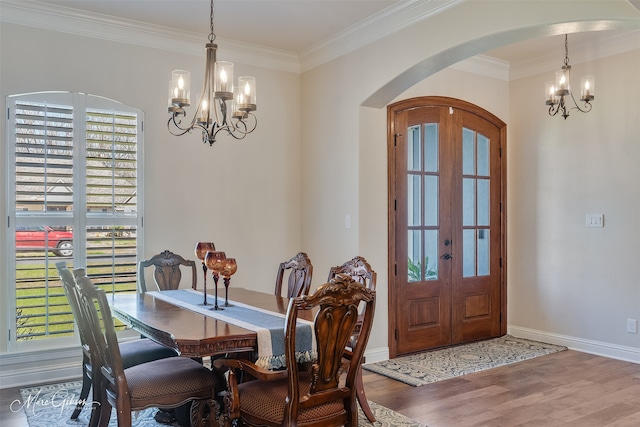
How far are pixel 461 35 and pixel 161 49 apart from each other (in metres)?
2.43

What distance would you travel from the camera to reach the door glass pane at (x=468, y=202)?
525 cm

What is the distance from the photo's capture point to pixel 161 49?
14.6 feet

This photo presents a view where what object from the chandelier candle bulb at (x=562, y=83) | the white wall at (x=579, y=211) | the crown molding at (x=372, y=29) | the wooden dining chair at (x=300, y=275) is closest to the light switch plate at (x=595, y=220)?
the white wall at (x=579, y=211)

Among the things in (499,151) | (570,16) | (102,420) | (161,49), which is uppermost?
(161,49)

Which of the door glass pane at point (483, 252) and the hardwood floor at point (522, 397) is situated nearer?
the hardwood floor at point (522, 397)

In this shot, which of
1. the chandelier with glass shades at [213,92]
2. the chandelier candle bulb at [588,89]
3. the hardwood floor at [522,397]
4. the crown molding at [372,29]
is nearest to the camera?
the chandelier with glass shades at [213,92]

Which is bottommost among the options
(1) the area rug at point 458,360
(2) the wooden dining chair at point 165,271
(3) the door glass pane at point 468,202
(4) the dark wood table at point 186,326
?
(1) the area rug at point 458,360

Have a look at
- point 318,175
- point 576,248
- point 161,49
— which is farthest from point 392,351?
point 161,49

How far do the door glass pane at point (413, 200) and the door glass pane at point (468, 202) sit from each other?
614mm

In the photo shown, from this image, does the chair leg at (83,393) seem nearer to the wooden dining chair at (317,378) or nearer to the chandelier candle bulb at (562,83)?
the wooden dining chair at (317,378)

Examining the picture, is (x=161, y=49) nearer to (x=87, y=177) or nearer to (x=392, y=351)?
(x=87, y=177)

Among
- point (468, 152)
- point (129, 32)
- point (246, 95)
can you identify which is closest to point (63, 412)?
point (246, 95)

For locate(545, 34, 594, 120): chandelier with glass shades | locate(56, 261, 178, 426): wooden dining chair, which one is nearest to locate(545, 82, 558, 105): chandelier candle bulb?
locate(545, 34, 594, 120): chandelier with glass shades

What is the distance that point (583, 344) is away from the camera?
494 cm
